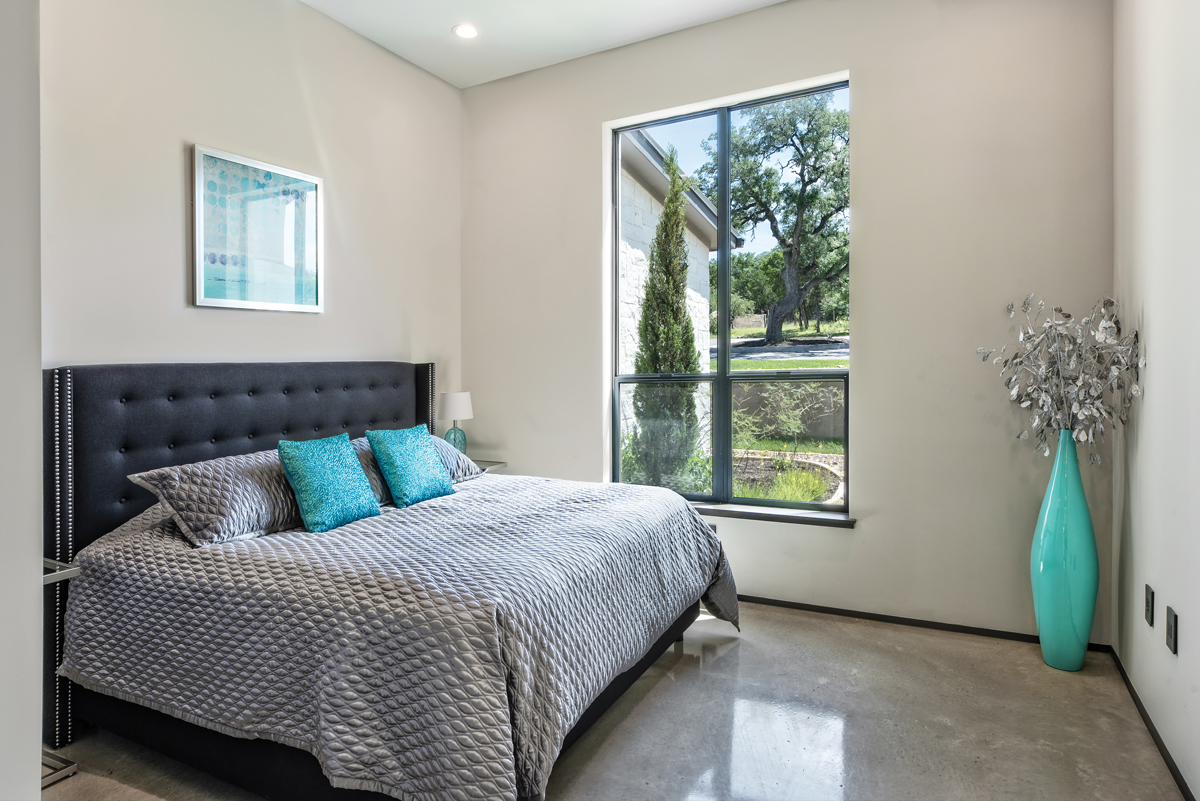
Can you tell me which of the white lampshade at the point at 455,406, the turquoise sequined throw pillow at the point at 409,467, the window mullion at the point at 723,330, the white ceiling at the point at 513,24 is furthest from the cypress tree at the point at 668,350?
the turquoise sequined throw pillow at the point at 409,467

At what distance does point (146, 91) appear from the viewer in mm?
2617

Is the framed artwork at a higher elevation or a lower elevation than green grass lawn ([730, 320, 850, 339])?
higher

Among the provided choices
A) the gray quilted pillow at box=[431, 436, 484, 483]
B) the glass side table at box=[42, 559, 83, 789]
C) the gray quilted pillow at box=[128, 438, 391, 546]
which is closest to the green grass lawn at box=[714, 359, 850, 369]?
the gray quilted pillow at box=[431, 436, 484, 483]

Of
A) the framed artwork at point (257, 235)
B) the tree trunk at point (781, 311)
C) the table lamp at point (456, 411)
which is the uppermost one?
the framed artwork at point (257, 235)

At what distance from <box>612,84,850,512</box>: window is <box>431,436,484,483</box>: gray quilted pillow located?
94 cm

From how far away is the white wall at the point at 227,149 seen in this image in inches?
Answer: 94.5

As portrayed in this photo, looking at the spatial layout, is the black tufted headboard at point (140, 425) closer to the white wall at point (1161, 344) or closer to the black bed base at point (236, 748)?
the black bed base at point (236, 748)

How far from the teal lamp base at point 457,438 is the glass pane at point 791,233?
5.28 ft

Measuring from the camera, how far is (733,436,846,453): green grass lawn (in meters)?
3.46

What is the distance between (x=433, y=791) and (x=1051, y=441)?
2786 millimetres

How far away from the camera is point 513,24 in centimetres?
354

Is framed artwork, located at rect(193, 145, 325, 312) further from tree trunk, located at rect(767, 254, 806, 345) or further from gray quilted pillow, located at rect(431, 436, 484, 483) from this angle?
tree trunk, located at rect(767, 254, 806, 345)

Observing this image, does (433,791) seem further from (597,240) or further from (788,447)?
(597,240)

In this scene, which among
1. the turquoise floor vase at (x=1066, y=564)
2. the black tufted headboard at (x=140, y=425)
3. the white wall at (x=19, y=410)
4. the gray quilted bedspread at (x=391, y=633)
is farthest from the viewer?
the turquoise floor vase at (x=1066, y=564)
